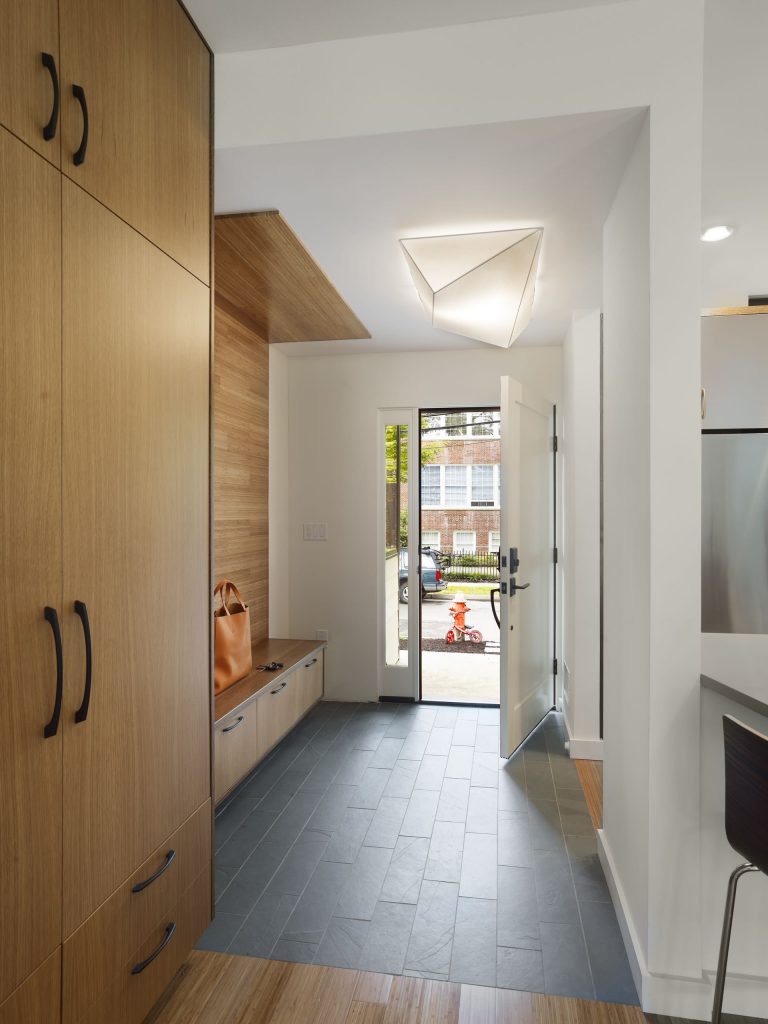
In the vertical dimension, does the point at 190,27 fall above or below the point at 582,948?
above

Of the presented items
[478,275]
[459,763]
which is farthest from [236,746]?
[478,275]

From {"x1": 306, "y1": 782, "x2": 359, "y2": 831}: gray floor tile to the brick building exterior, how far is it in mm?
8753

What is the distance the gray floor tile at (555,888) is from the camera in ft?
6.82

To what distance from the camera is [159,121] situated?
5.14 feet

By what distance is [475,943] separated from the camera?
1.94 m

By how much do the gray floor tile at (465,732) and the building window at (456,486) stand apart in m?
7.99

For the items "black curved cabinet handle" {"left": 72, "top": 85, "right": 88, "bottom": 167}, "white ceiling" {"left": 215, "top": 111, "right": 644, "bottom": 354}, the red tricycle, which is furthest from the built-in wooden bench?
the red tricycle

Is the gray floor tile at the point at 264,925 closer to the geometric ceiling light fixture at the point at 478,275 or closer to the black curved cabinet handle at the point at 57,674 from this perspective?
the black curved cabinet handle at the point at 57,674

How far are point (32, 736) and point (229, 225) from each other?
75.2 inches

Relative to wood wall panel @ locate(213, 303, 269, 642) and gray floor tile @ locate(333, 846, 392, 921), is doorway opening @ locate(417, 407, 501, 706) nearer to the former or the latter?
wood wall panel @ locate(213, 303, 269, 642)

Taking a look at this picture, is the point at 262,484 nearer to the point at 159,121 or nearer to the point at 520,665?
the point at 520,665

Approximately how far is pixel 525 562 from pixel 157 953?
2.57 m

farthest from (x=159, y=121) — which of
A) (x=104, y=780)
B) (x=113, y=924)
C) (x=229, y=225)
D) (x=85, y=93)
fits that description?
(x=113, y=924)

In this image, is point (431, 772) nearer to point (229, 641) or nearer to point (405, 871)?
point (405, 871)
